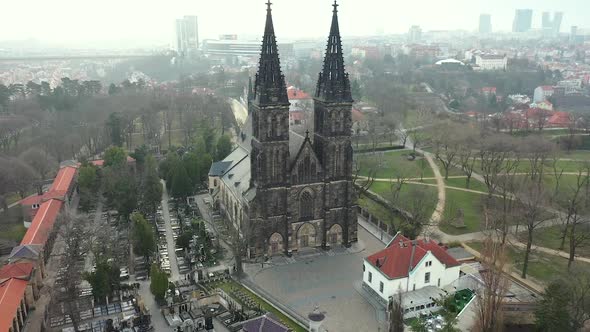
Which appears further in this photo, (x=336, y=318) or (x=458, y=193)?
(x=458, y=193)

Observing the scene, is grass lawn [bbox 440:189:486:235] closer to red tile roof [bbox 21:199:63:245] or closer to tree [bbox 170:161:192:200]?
tree [bbox 170:161:192:200]

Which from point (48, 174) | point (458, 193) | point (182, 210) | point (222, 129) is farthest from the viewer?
point (222, 129)

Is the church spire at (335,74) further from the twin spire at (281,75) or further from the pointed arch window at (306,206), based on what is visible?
the pointed arch window at (306,206)

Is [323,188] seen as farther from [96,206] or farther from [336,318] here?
[96,206]

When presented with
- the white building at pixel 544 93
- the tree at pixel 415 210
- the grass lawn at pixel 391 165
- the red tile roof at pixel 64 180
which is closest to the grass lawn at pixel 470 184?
the grass lawn at pixel 391 165

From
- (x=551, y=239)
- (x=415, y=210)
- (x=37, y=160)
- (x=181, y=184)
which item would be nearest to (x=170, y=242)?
(x=181, y=184)

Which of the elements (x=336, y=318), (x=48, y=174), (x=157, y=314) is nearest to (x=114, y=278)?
(x=157, y=314)

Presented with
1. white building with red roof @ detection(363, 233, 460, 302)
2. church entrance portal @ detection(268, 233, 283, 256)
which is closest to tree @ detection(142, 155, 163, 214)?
church entrance portal @ detection(268, 233, 283, 256)
